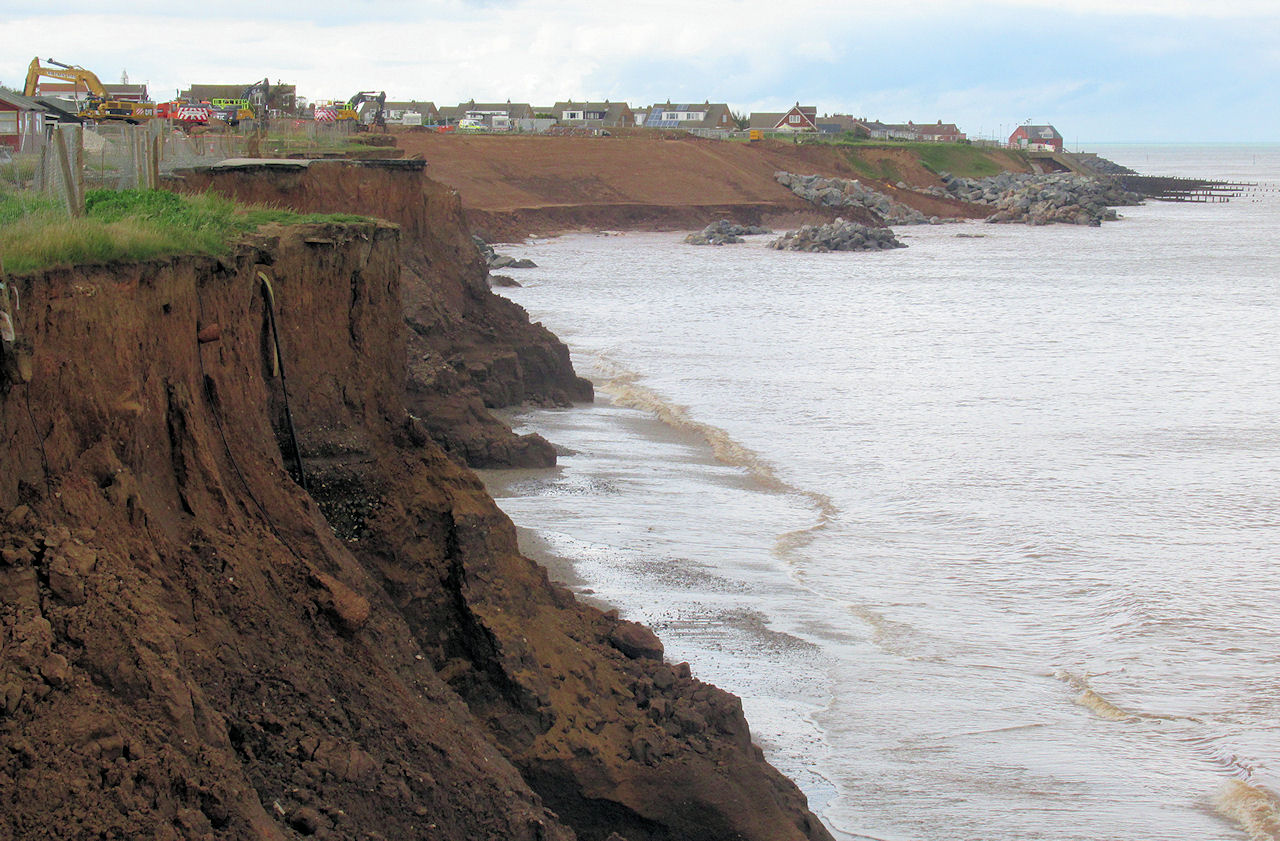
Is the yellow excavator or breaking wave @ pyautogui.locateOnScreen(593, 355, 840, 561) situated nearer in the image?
breaking wave @ pyautogui.locateOnScreen(593, 355, 840, 561)

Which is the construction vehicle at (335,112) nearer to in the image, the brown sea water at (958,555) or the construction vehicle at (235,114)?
the construction vehicle at (235,114)

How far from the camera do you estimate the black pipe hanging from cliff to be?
719cm

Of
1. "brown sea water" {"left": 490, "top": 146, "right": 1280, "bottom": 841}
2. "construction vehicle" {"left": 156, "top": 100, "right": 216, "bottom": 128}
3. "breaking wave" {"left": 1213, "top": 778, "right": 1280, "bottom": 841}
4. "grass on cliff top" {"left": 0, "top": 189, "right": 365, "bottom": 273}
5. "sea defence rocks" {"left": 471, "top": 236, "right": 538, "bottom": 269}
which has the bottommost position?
"breaking wave" {"left": 1213, "top": 778, "right": 1280, "bottom": 841}

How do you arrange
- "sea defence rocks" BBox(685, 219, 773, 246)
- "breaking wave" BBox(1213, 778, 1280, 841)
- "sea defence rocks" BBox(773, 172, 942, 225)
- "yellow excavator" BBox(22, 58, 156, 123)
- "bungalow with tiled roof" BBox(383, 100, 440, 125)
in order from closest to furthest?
"breaking wave" BBox(1213, 778, 1280, 841) < "yellow excavator" BBox(22, 58, 156, 123) < "sea defence rocks" BBox(685, 219, 773, 246) < "sea defence rocks" BBox(773, 172, 942, 225) < "bungalow with tiled roof" BBox(383, 100, 440, 125)

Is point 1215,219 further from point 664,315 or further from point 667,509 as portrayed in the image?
point 667,509

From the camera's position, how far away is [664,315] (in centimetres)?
3747

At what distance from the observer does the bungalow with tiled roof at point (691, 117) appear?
145 m

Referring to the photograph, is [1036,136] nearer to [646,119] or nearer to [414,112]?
[646,119]

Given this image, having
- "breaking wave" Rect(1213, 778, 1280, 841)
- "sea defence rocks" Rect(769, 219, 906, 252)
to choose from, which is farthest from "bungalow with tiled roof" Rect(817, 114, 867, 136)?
"breaking wave" Rect(1213, 778, 1280, 841)

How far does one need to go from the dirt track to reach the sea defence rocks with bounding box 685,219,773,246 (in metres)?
4.70

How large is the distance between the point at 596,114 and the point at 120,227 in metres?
136

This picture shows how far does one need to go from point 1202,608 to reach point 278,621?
9787 mm

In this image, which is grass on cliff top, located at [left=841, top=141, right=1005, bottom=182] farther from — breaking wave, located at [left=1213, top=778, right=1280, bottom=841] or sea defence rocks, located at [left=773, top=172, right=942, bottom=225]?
breaking wave, located at [left=1213, top=778, right=1280, bottom=841]

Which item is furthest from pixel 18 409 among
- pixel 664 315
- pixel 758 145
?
pixel 758 145
